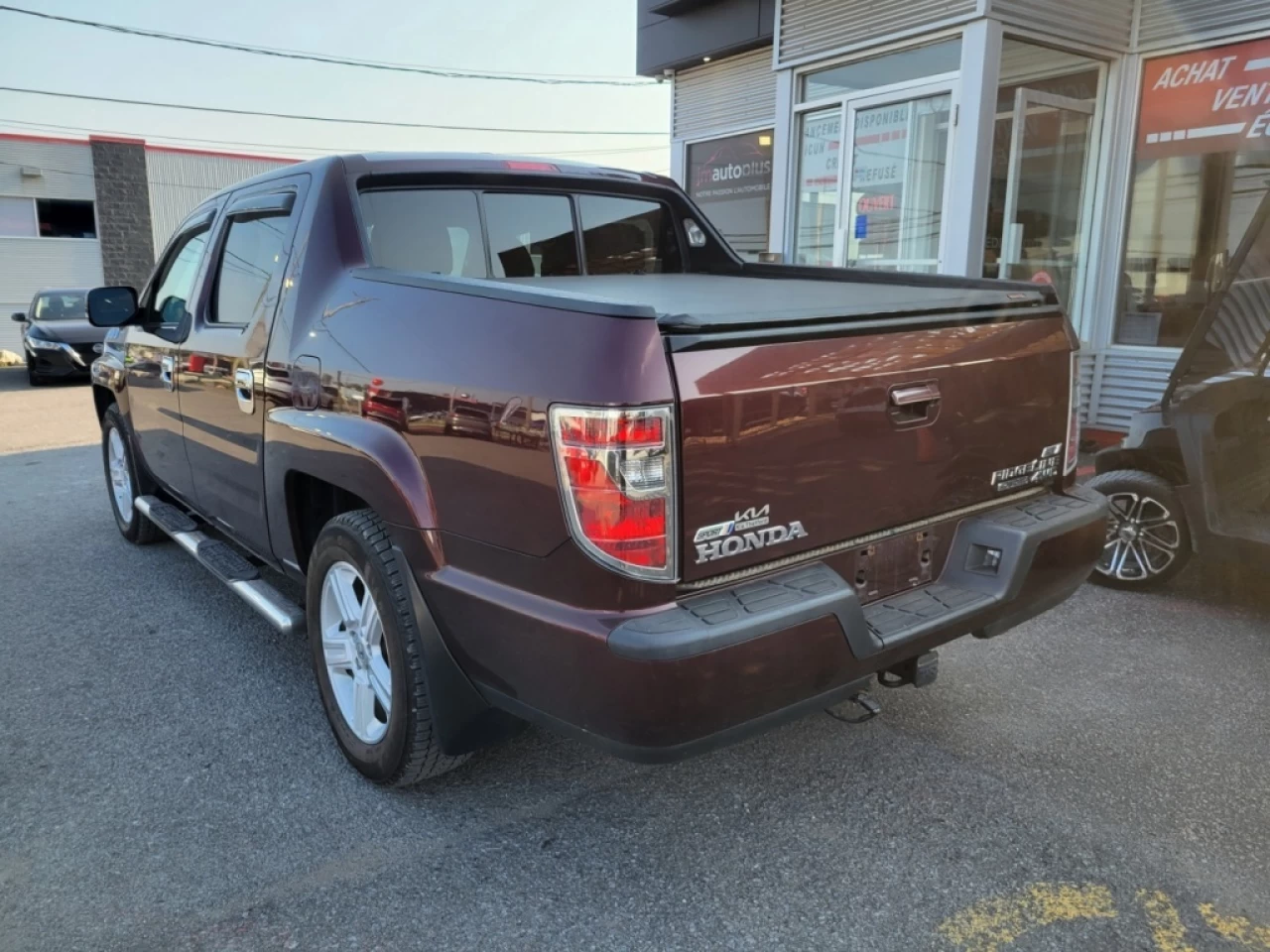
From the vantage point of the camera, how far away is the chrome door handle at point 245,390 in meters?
3.47

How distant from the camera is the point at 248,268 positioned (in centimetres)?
385

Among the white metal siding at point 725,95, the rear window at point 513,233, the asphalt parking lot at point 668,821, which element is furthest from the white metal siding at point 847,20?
the asphalt parking lot at point 668,821

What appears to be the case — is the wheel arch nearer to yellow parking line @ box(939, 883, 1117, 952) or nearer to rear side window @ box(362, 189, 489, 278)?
rear side window @ box(362, 189, 489, 278)

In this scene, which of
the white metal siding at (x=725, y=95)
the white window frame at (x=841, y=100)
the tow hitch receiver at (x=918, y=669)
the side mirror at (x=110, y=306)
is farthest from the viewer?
the white metal siding at (x=725, y=95)

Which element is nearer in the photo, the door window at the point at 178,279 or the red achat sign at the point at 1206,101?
the door window at the point at 178,279

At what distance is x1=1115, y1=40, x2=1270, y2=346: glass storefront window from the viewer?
7340mm

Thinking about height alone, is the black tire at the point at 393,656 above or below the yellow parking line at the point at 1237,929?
above

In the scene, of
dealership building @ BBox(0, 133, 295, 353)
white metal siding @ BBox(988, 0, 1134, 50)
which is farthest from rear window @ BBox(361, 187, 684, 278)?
dealership building @ BBox(0, 133, 295, 353)

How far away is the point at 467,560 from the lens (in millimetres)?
2473

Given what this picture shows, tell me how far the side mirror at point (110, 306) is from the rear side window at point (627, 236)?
8.04 feet

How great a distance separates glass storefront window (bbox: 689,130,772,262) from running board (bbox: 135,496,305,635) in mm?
8493

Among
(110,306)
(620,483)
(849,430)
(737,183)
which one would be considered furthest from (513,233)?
(737,183)

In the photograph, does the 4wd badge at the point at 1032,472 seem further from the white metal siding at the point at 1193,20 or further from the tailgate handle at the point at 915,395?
the white metal siding at the point at 1193,20

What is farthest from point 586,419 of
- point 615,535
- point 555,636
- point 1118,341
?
point 1118,341
